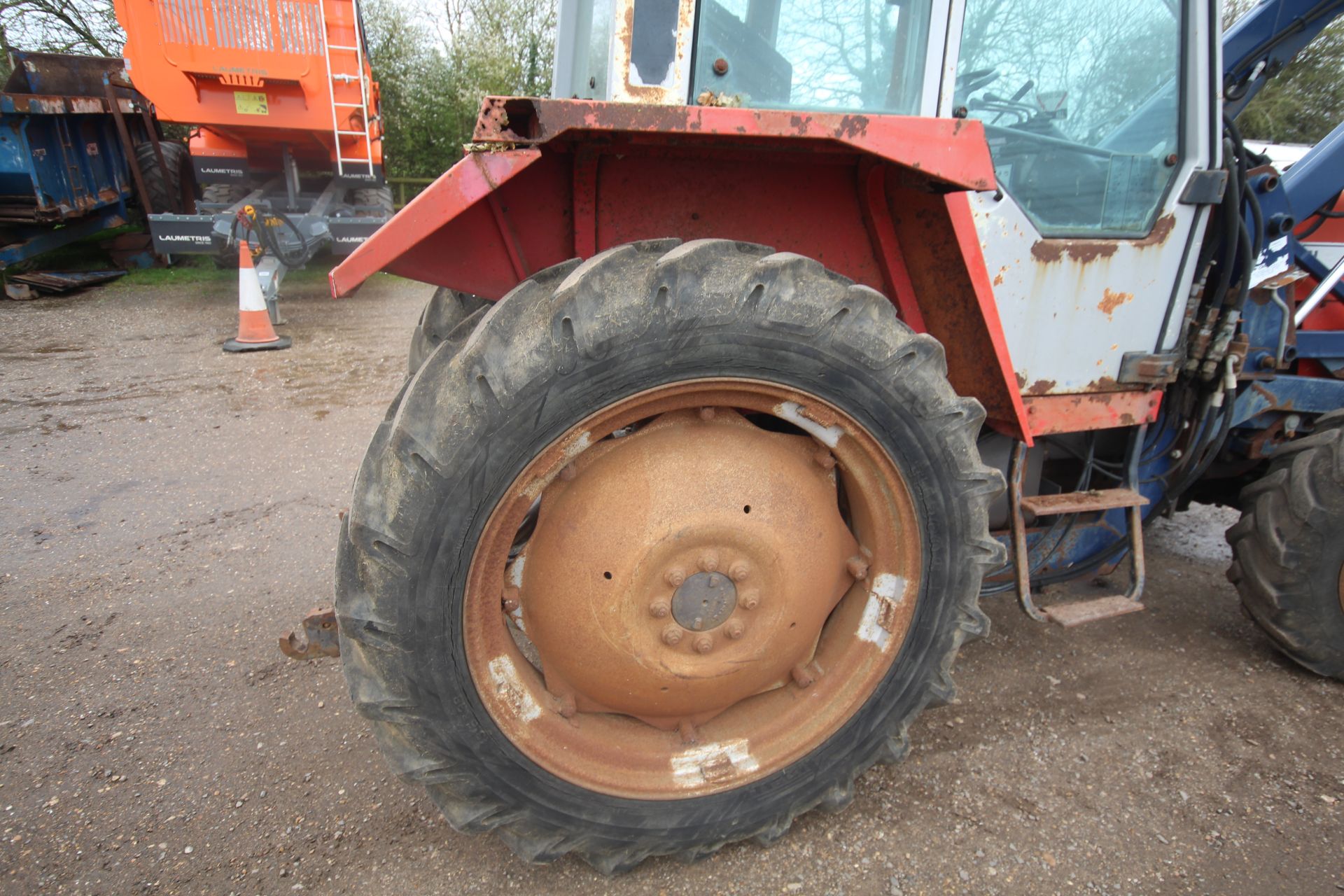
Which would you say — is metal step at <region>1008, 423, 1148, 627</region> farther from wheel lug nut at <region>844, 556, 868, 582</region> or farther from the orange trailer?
the orange trailer

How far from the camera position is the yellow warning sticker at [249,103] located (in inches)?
311

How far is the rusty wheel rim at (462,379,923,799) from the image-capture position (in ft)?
5.44

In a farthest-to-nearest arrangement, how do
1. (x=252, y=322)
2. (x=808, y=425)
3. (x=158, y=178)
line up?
(x=158, y=178) → (x=252, y=322) → (x=808, y=425)

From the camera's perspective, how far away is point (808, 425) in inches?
65.7

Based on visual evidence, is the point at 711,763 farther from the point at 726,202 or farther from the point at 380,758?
the point at 726,202

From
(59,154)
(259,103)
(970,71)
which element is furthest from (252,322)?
(970,71)

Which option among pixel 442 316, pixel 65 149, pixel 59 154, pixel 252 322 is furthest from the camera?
pixel 65 149

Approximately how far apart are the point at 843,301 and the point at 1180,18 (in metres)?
1.50

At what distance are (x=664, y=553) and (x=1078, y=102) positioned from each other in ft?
5.50

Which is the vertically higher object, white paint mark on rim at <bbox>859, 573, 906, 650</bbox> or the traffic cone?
white paint mark on rim at <bbox>859, 573, 906, 650</bbox>

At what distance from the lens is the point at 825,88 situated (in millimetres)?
1795

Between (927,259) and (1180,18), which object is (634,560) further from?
(1180,18)

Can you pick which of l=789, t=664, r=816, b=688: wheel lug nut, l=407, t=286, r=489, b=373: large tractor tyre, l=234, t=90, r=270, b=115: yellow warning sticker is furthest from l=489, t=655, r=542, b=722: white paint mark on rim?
l=234, t=90, r=270, b=115: yellow warning sticker

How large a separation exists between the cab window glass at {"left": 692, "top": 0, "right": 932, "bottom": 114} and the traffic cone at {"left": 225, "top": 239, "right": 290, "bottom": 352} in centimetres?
606
